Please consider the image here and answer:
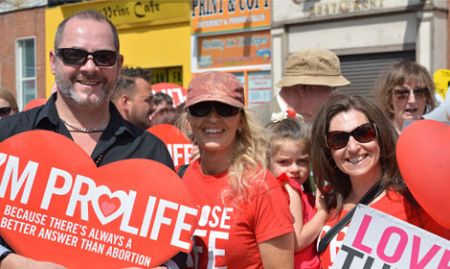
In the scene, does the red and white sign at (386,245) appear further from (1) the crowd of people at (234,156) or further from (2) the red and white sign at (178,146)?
(2) the red and white sign at (178,146)

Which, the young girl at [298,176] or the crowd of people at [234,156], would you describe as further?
the young girl at [298,176]

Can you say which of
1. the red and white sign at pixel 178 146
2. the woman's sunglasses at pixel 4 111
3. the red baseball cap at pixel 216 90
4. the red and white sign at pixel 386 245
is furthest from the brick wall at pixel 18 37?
the red and white sign at pixel 386 245

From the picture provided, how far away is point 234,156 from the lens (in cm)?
277

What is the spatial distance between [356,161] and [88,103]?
42.4 inches

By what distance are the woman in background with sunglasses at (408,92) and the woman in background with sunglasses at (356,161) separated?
1547 millimetres

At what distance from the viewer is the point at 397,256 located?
2.40m

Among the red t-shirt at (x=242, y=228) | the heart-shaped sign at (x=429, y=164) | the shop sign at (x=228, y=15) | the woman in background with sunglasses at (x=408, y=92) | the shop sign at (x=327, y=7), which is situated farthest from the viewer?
the shop sign at (x=228, y=15)

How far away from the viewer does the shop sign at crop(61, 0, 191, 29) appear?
47.4 ft

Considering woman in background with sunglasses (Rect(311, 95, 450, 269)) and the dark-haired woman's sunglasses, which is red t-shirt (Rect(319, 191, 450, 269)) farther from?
the dark-haired woman's sunglasses

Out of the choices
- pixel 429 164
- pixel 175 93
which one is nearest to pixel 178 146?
pixel 429 164

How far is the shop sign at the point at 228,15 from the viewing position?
13.0 m

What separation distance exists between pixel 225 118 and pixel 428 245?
0.93 m

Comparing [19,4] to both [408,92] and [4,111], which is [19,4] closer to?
[4,111]

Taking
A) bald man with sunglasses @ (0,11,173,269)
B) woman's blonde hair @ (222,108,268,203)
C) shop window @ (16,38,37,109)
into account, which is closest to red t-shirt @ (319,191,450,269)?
woman's blonde hair @ (222,108,268,203)
